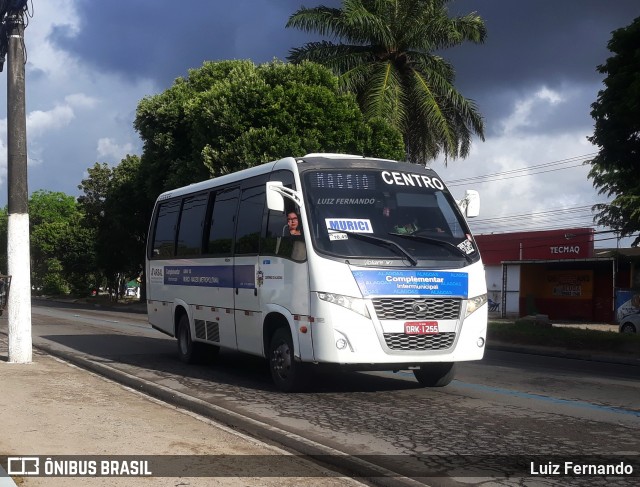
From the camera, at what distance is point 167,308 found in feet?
49.5

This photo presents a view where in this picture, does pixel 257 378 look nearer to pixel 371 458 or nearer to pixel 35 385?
pixel 35 385

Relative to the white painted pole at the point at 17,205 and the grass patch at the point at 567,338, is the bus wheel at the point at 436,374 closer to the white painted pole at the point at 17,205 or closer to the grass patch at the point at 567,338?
the white painted pole at the point at 17,205

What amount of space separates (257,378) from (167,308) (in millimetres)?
3495

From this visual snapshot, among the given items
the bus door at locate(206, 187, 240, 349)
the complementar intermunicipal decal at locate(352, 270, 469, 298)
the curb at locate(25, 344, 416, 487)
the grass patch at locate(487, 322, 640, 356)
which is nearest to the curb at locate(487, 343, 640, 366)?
the grass patch at locate(487, 322, 640, 356)

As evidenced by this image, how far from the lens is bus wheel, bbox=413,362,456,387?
1076 centimetres

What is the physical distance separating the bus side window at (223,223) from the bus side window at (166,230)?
6.26 ft

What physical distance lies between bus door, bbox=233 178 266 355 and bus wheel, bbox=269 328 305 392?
0.41 metres

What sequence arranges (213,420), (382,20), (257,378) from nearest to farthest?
(213,420)
(257,378)
(382,20)

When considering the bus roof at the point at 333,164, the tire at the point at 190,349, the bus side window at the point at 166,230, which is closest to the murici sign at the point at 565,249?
the bus side window at the point at 166,230

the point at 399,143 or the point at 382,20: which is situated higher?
the point at 382,20

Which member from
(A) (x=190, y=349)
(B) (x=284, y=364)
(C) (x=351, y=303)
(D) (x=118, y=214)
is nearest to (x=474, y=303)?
(C) (x=351, y=303)

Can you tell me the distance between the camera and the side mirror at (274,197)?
10.2 m

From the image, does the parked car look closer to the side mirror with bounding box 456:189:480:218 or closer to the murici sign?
the side mirror with bounding box 456:189:480:218

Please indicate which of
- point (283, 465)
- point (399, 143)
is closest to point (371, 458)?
point (283, 465)
